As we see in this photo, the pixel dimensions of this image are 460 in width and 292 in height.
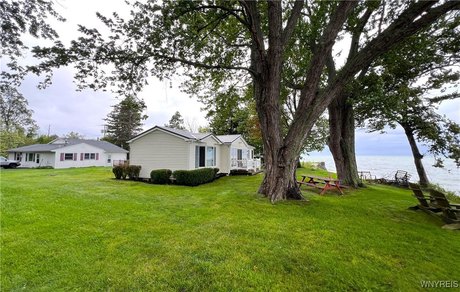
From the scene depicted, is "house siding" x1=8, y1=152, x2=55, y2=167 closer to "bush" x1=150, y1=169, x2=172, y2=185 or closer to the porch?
"bush" x1=150, y1=169, x2=172, y2=185

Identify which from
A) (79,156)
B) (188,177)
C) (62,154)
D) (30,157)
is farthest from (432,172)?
(30,157)

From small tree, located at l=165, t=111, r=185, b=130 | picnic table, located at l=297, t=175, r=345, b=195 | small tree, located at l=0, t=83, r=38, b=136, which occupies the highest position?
small tree, located at l=165, t=111, r=185, b=130

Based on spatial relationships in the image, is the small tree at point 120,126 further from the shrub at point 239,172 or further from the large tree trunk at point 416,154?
the large tree trunk at point 416,154

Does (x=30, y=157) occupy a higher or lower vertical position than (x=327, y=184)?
→ higher

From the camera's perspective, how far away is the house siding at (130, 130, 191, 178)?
14.1 metres

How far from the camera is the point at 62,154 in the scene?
26.0m

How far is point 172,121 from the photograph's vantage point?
47219mm

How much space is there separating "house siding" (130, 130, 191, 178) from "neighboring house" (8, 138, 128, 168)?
17362 millimetres

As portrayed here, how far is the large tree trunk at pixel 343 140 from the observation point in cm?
1192

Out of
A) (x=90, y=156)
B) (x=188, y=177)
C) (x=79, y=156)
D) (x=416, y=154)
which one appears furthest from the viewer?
(x=90, y=156)

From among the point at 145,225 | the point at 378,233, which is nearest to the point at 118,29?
the point at 145,225

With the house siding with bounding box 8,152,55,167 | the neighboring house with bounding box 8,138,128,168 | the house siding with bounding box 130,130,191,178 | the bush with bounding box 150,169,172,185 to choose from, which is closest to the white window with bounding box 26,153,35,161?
the neighboring house with bounding box 8,138,128,168

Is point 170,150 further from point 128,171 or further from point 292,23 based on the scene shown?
point 292,23

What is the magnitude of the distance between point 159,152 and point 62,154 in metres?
19.7
